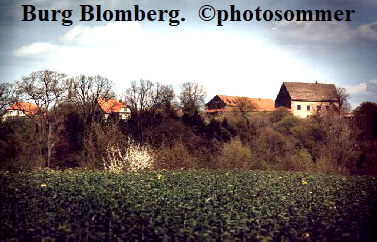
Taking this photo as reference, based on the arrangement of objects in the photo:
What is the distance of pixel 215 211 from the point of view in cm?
934

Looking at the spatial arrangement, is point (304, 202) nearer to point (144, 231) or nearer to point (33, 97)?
point (144, 231)

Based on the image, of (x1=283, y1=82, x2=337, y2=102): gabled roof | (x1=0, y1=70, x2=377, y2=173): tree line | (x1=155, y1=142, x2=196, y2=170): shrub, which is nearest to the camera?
(x1=155, y1=142, x2=196, y2=170): shrub

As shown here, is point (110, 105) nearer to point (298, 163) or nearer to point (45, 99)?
point (45, 99)

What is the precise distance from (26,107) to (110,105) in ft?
46.0

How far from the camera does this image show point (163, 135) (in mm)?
33469

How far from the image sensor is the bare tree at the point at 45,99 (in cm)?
4075

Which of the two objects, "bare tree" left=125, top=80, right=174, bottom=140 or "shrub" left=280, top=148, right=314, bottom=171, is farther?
"bare tree" left=125, top=80, right=174, bottom=140

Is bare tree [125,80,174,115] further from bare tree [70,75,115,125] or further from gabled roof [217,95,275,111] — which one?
gabled roof [217,95,275,111]

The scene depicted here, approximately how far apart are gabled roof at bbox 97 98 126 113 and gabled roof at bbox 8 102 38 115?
10674 millimetres

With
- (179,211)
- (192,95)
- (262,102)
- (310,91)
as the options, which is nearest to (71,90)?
(192,95)

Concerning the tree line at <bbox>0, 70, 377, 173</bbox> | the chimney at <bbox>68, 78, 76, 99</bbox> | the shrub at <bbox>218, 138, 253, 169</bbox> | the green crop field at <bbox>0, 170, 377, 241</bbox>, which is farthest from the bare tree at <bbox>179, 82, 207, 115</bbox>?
the green crop field at <bbox>0, 170, 377, 241</bbox>

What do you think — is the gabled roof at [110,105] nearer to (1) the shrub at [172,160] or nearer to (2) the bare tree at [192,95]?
(2) the bare tree at [192,95]

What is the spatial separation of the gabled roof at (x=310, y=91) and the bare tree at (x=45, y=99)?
49515 millimetres

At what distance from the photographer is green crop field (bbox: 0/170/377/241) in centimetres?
755
